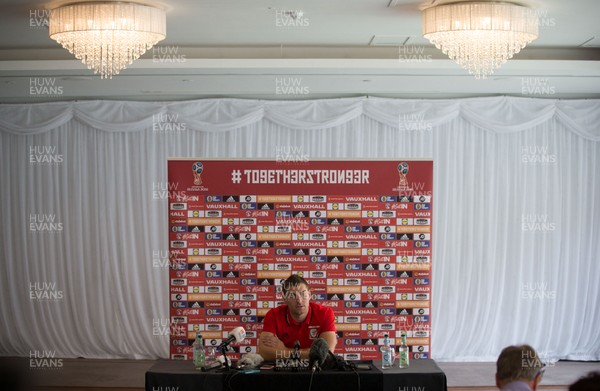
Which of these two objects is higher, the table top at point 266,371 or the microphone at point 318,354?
the microphone at point 318,354

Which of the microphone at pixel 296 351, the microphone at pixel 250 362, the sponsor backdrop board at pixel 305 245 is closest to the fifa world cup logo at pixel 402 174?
the sponsor backdrop board at pixel 305 245

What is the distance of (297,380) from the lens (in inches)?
197

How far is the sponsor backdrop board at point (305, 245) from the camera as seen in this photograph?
20.9 ft

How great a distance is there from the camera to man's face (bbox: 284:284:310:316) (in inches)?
212

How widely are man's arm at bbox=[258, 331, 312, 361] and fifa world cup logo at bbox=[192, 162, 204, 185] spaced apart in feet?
4.78

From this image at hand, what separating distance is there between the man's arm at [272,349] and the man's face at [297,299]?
22 cm

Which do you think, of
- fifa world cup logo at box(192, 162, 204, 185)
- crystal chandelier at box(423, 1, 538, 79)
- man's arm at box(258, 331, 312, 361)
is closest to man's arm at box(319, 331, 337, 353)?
man's arm at box(258, 331, 312, 361)

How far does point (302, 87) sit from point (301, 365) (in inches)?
128

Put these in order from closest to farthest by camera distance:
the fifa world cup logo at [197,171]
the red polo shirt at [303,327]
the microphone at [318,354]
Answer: the microphone at [318,354]
the red polo shirt at [303,327]
the fifa world cup logo at [197,171]

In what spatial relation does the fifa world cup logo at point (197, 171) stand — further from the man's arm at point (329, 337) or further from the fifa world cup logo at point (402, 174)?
the man's arm at point (329, 337)

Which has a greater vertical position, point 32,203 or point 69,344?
point 32,203

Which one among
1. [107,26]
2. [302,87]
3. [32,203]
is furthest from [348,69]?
[32,203]

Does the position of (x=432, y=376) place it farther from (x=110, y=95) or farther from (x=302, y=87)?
(x=110, y=95)

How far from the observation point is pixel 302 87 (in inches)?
302
